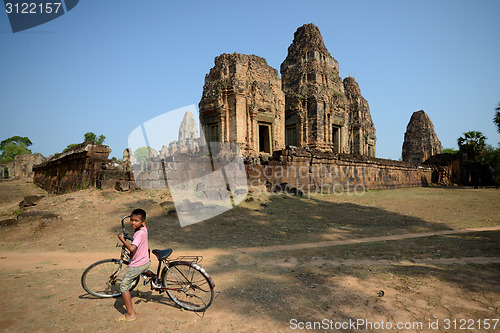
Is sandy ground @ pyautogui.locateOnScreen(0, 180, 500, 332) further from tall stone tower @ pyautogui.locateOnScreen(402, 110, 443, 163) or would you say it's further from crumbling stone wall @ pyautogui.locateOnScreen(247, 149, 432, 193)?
tall stone tower @ pyautogui.locateOnScreen(402, 110, 443, 163)

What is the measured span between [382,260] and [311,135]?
15.7 m

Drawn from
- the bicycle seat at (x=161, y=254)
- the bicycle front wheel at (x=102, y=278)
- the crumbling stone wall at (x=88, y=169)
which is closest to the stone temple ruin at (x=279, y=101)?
the crumbling stone wall at (x=88, y=169)

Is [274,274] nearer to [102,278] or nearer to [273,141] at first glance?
[102,278]

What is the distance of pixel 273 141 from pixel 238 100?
12.5ft

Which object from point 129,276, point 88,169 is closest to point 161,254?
point 129,276

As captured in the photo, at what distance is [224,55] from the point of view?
49.8 ft

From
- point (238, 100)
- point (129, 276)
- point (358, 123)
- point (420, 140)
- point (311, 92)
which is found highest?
point (311, 92)

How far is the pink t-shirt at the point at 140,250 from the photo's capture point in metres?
2.82

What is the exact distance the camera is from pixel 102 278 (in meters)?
3.34

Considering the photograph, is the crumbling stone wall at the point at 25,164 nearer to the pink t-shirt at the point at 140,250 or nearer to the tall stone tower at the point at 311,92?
the tall stone tower at the point at 311,92

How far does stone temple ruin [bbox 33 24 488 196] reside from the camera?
36.7 ft

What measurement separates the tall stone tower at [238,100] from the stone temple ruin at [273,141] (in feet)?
0.19

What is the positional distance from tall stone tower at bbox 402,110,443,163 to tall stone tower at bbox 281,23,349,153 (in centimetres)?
1762

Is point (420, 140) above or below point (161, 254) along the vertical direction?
above
